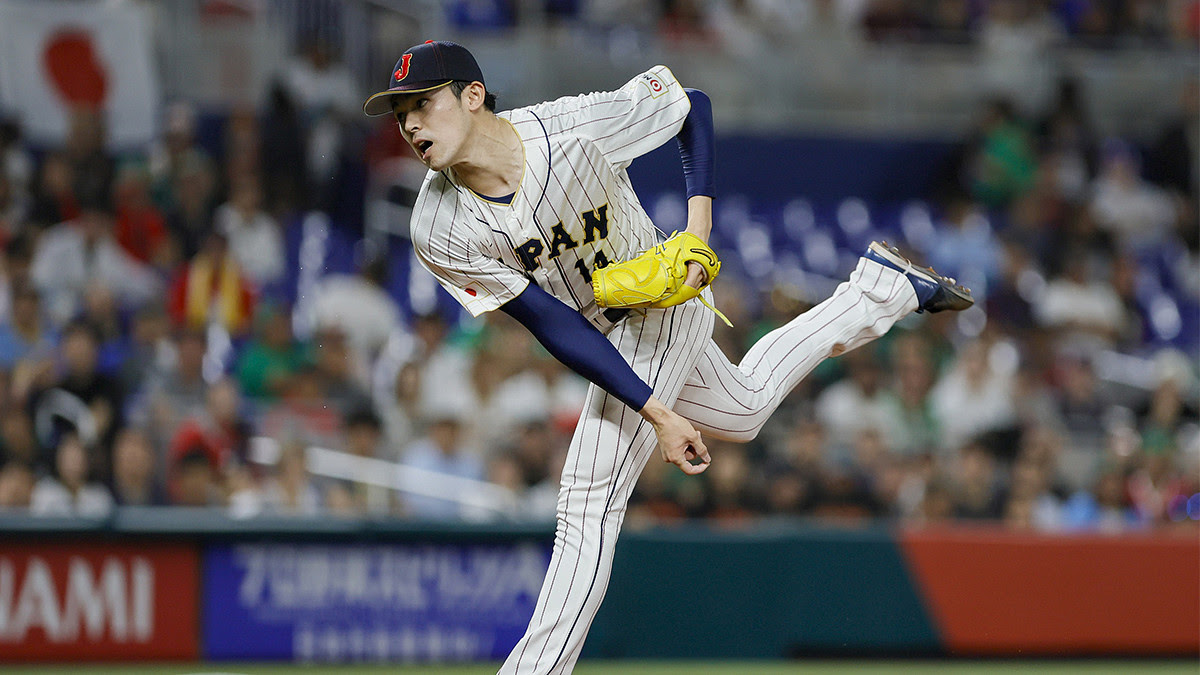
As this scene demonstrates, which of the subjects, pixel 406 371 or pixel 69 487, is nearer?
pixel 69 487

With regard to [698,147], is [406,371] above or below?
below

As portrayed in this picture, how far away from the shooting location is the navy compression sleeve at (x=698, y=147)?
4.66 meters

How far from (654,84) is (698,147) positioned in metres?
0.26

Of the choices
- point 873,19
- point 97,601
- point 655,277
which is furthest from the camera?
point 873,19

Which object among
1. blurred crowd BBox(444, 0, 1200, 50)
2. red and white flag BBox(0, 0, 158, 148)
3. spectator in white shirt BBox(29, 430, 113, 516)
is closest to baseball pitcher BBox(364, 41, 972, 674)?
spectator in white shirt BBox(29, 430, 113, 516)

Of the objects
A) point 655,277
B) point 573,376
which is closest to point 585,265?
point 655,277

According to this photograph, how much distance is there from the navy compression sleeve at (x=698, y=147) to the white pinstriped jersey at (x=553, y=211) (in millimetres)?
85

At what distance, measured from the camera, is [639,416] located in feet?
15.0

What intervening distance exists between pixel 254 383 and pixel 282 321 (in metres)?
0.42

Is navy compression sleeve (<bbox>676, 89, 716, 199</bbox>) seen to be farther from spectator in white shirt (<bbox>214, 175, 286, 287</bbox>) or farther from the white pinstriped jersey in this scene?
spectator in white shirt (<bbox>214, 175, 286, 287</bbox>)

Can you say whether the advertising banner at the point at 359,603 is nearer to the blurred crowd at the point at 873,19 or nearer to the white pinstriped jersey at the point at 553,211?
the white pinstriped jersey at the point at 553,211

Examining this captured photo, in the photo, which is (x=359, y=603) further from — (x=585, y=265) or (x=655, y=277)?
(x=655, y=277)

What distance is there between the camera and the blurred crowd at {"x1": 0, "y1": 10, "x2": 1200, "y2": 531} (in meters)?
7.94

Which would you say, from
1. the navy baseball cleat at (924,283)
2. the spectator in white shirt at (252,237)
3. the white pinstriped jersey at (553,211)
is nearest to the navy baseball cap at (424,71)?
the white pinstriped jersey at (553,211)
